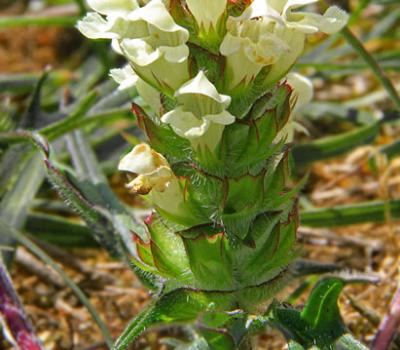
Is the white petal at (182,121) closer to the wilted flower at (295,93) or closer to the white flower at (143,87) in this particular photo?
the white flower at (143,87)

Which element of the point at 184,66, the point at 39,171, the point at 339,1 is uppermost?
the point at 184,66

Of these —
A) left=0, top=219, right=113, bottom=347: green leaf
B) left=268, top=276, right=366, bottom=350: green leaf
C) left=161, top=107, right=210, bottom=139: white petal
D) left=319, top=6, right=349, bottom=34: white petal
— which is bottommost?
left=0, top=219, right=113, bottom=347: green leaf

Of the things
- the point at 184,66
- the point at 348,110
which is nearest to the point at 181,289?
the point at 184,66

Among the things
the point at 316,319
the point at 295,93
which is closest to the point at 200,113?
the point at 295,93

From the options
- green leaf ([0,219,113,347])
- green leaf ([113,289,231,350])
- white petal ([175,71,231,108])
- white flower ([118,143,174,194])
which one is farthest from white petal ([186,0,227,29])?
green leaf ([0,219,113,347])

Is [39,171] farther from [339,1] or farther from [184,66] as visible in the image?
[339,1]

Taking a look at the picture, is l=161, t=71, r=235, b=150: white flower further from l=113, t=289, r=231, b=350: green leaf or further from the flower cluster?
l=113, t=289, r=231, b=350: green leaf

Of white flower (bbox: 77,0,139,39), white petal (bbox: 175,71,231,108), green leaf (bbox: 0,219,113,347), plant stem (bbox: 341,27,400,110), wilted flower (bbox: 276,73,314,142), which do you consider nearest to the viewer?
white petal (bbox: 175,71,231,108)

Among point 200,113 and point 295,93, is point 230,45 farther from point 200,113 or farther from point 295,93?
point 295,93

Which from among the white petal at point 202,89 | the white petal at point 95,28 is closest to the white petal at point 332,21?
the white petal at point 202,89
